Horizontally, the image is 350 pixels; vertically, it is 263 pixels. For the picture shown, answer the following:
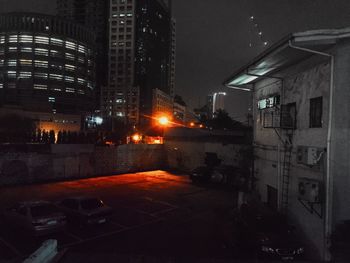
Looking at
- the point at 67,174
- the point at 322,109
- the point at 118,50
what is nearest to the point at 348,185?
the point at 322,109

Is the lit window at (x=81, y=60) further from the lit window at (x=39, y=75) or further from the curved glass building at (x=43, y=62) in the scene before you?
the lit window at (x=39, y=75)

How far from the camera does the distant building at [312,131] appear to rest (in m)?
10.4

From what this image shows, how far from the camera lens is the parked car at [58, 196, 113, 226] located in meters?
14.0

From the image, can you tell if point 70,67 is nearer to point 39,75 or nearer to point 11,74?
point 39,75

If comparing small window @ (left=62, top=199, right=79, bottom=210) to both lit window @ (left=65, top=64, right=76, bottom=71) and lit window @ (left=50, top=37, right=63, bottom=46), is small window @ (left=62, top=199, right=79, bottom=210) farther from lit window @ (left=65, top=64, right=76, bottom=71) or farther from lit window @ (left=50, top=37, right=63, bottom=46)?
lit window @ (left=50, top=37, right=63, bottom=46)

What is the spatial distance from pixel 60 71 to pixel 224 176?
102 metres

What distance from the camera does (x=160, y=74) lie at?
161875 mm

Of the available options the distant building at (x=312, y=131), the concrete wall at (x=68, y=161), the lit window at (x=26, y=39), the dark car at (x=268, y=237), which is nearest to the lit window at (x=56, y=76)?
the lit window at (x=26, y=39)

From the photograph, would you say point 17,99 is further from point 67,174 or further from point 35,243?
point 35,243

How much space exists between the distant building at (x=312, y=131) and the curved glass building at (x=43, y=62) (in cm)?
10102

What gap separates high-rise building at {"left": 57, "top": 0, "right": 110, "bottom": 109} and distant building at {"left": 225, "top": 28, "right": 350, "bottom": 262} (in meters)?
133

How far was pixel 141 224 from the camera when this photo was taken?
1520cm

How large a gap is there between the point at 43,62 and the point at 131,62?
134 feet

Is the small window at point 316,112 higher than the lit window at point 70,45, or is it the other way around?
the lit window at point 70,45
